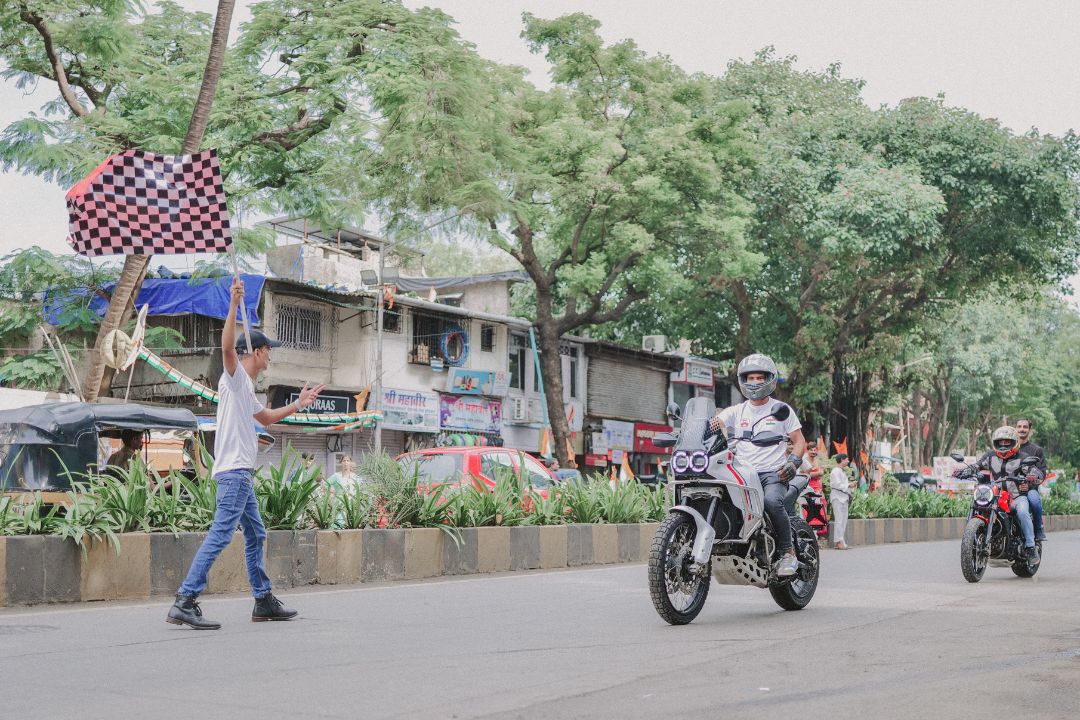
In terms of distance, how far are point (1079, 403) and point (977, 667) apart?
208 feet

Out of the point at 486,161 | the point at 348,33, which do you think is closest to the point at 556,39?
the point at 486,161

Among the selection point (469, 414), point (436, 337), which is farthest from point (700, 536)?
point (469, 414)

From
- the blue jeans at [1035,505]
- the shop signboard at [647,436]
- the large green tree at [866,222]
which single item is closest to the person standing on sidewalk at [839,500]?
the blue jeans at [1035,505]

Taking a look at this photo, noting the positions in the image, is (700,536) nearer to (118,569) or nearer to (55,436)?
(118,569)

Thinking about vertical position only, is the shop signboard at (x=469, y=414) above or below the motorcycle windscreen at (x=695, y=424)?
above

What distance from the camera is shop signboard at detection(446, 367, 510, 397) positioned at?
3619 centimetres

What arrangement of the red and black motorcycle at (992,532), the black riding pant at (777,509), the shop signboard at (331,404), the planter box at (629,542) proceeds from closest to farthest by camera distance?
1. the black riding pant at (777,509)
2. the red and black motorcycle at (992,532)
3. the planter box at (629,542)
4. the shop signboard at (331,404)

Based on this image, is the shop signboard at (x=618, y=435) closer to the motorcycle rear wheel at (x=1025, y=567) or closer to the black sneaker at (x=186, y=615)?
the motorcycle rear wheel at (x=1025, y=567)

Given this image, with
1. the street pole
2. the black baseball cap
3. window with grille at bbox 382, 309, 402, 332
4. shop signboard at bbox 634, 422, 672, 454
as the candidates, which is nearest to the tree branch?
the street pole

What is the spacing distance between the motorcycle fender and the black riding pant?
2.40 ft

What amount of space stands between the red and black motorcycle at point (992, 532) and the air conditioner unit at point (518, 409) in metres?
26.7

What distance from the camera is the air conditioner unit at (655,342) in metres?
40.5

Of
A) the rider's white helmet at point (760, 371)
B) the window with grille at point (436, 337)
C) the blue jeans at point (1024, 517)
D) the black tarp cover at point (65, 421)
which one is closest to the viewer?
the rider's white helmet at point (760, 371)

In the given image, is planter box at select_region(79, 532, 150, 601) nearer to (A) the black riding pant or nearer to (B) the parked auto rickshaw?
(A) the black riding pant
